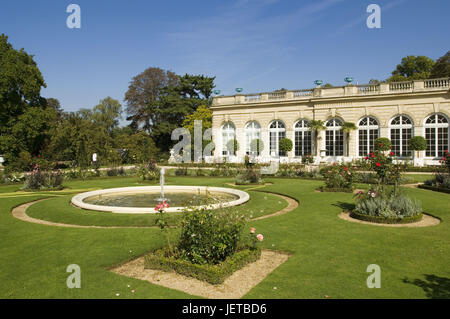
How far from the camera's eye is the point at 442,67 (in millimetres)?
37000

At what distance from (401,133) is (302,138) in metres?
9.06

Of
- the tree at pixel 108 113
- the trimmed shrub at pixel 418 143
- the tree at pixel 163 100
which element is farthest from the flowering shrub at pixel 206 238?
the tree at pixel 108 113

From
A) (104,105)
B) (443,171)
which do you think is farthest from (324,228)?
(104,105)

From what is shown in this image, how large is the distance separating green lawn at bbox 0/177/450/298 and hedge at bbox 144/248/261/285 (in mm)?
574

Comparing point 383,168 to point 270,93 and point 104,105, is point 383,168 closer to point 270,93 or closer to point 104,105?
point 270,93

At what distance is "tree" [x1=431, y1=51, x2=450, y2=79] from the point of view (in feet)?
119

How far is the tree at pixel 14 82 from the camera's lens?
92.9 ft

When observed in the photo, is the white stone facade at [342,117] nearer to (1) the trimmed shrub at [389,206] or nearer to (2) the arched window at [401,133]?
(2) the arched window at [401,133]

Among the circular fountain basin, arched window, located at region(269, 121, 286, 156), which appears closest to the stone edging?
the circular fountain basin

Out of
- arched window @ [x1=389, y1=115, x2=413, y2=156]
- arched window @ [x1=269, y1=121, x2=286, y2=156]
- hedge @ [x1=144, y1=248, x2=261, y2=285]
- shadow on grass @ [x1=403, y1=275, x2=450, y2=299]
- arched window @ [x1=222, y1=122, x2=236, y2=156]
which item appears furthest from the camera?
arched window @ [x1=222, y1=122, x2=236, y2=156]

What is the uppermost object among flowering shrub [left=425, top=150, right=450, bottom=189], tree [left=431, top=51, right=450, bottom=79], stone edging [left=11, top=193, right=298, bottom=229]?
tree [left=431, top=51, right=450, bottom=79]

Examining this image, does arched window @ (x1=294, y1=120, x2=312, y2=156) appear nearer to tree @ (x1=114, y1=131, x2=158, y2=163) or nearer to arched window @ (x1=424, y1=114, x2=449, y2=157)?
arched window @ (x1=424, y1=114, x2=449, y2=157)

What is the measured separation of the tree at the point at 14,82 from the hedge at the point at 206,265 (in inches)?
1159

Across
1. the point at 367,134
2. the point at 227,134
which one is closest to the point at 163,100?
the point at 227,134
